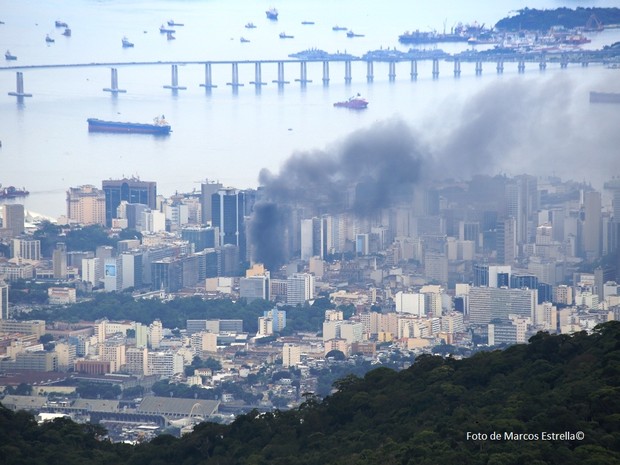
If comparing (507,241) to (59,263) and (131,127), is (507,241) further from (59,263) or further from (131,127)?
(131,127)

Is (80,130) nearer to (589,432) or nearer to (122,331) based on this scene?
(122,331)

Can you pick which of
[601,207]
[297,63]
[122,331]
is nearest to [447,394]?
[122,331]

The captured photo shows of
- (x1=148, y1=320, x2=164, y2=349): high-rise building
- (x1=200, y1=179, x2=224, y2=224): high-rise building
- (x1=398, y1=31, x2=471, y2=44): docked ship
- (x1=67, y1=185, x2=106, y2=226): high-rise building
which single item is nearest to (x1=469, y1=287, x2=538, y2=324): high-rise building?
(x1=148, y1=320, x2=164, y2=349): high-rise building

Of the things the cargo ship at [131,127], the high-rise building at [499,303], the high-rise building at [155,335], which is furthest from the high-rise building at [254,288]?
the cargo ship at [131,127]

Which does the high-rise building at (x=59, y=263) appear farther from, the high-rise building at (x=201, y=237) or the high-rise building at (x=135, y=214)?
the high-rise building at (x=135, y=214)

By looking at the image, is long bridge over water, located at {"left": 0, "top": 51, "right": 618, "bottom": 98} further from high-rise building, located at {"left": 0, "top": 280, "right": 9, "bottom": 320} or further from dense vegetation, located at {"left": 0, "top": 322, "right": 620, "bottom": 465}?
dense vegetation, located at {"left": 0, "top": 322, "right": 620, "bottom": 465}

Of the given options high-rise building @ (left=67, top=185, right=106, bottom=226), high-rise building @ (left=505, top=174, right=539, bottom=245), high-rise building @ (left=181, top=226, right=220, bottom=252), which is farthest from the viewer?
high-rise building @ (left=67, top=185, right=106, bottom=226)

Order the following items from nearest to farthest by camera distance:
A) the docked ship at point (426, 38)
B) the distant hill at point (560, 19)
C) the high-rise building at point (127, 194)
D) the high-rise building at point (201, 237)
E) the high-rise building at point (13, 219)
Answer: the high-rise building at point (201, 237)
the high-rise building at point (13, 219)
the high-rise building at point (127, 194)
the distant hill at point (560, 19)
the docked ship at point (426, 38)
